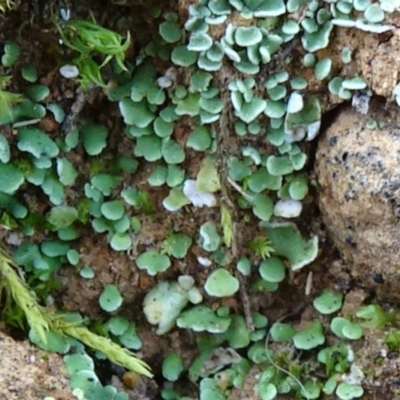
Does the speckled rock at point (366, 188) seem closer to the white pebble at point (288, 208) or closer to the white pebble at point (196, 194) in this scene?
the white pebble at point (288, 208)

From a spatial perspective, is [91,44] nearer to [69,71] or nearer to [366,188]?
[69,71]

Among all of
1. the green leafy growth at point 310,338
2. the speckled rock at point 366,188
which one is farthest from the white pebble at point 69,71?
the green leafy growth at point 310,338

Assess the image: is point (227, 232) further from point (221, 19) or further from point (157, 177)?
point (221, 19)

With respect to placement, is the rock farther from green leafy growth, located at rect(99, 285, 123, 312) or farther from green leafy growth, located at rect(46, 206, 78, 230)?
green leafy growth, located at rect(46, 206, 78, 230)

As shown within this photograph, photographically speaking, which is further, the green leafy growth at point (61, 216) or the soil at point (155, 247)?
the green leafy growth at point (61, 216)

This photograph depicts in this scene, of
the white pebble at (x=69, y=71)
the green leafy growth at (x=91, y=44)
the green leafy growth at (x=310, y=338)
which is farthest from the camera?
the green leafy growth at (x=310, y=338)

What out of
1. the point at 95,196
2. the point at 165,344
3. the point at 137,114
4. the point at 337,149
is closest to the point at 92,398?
the point at 165,344

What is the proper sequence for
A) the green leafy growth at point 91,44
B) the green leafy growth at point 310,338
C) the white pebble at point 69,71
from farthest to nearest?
the green leafy growth at point 310,338
the white pebble at point 69,71
the green leafy growth at point 91,44

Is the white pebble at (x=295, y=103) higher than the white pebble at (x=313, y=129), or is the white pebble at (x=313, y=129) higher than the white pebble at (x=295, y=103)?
the white pebble at (x=295, y=103)
